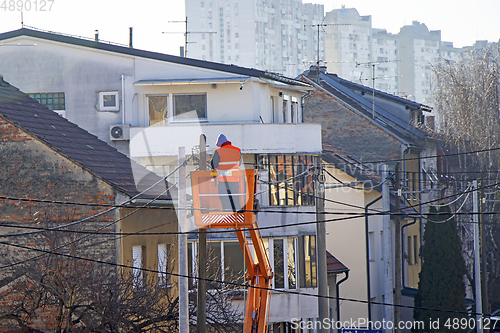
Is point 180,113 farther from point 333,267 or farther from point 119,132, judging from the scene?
point 333,267

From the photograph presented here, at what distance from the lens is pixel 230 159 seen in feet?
47.4

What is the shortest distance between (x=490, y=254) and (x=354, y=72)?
325ft

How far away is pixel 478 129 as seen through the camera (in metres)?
39.8

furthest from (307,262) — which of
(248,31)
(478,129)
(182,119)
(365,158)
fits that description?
(248,31)

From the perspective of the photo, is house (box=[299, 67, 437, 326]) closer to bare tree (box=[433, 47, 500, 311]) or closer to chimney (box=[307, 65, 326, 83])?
chimney (box=[307, 65, 326, 83])

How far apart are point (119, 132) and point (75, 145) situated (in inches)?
247

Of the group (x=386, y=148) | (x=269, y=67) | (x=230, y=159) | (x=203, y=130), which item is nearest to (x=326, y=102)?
(x=386, y=148)

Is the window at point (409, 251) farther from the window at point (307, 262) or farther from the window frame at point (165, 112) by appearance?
the window frame at point (165, 112)

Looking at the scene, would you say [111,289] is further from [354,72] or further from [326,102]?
[354,72]

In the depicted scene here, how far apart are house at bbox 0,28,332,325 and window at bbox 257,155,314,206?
0.12 ft

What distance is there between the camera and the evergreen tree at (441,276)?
1249 inches

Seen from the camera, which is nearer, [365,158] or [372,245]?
[372,245]

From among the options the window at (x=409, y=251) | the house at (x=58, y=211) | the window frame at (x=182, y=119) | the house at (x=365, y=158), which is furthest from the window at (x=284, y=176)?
the window at (x=409, y=251)

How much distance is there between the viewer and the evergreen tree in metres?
31.7
